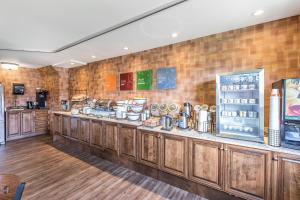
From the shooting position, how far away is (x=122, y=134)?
3.00 m

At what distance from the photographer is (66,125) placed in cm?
427

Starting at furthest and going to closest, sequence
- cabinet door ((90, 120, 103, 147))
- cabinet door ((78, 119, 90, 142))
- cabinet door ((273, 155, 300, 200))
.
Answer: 1. cabinet door ((78, 119, 90, 142))
2. cabinet door ((90, 120, 103, 147))
3. cabinet door ((273, 155, 300, 200))

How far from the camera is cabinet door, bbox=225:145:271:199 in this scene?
5.50ft

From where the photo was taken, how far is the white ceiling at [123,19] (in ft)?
5.85

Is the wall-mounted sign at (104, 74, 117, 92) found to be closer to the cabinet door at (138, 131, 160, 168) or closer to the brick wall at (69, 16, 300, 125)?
the brick wall at (69, 16, 300, 125)

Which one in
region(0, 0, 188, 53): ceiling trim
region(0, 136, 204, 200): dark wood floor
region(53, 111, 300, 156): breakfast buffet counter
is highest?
region(0, 0, 188, 53): ceiling trim

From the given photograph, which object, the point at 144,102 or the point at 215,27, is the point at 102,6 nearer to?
the point at 215,27

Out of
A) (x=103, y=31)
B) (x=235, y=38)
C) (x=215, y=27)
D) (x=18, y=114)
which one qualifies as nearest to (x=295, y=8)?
(x=235, y=38)

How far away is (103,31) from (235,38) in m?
2.21

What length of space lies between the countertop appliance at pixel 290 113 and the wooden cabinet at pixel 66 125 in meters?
4.55

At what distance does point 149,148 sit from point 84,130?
2.03m

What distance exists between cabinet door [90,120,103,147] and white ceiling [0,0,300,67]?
180 cm

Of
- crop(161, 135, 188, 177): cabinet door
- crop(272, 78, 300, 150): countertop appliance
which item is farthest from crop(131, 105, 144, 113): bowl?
crop(272, 78, 300, 150): countertop appliance

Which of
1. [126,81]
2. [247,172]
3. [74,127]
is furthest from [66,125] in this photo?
[247,172]
